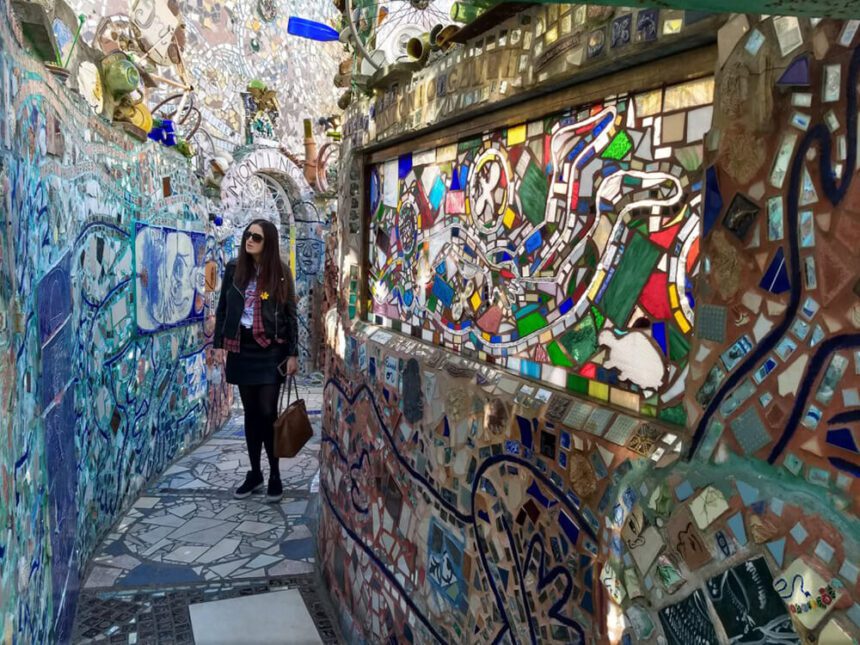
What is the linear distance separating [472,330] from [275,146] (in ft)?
25.5

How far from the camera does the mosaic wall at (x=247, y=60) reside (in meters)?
8.69

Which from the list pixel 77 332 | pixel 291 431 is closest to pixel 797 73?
pixel 77 332

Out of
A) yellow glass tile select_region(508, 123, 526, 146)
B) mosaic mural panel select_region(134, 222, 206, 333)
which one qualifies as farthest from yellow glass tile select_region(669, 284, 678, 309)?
mosaic mural panel select_region(134, 222, 206, 333)

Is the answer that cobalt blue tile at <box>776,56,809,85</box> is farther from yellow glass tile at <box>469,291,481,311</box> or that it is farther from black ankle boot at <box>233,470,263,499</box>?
black ankle boot at <box>233,470,263,499</box>

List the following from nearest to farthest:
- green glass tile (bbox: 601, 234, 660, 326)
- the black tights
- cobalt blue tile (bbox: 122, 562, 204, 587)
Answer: green glass tile (bbox: 601, 234, 660, 326)
cobalt blue tile (bbox: 122, 562, 204, 587)
the black tights

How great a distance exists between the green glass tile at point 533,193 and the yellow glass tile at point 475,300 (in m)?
0.33

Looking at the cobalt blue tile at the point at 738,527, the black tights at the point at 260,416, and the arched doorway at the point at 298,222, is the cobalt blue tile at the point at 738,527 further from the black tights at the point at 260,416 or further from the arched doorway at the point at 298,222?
the arched doorway at the point at 298,222

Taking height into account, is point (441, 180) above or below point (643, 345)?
above

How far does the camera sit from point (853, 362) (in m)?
0.87

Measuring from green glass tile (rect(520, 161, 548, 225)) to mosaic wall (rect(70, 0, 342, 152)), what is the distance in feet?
21.6

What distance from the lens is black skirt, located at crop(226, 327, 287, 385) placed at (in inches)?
159

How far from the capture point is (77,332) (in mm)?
3109

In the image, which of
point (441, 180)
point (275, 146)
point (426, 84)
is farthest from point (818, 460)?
point (275, 146)

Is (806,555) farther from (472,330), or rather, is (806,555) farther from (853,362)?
(472,330)
